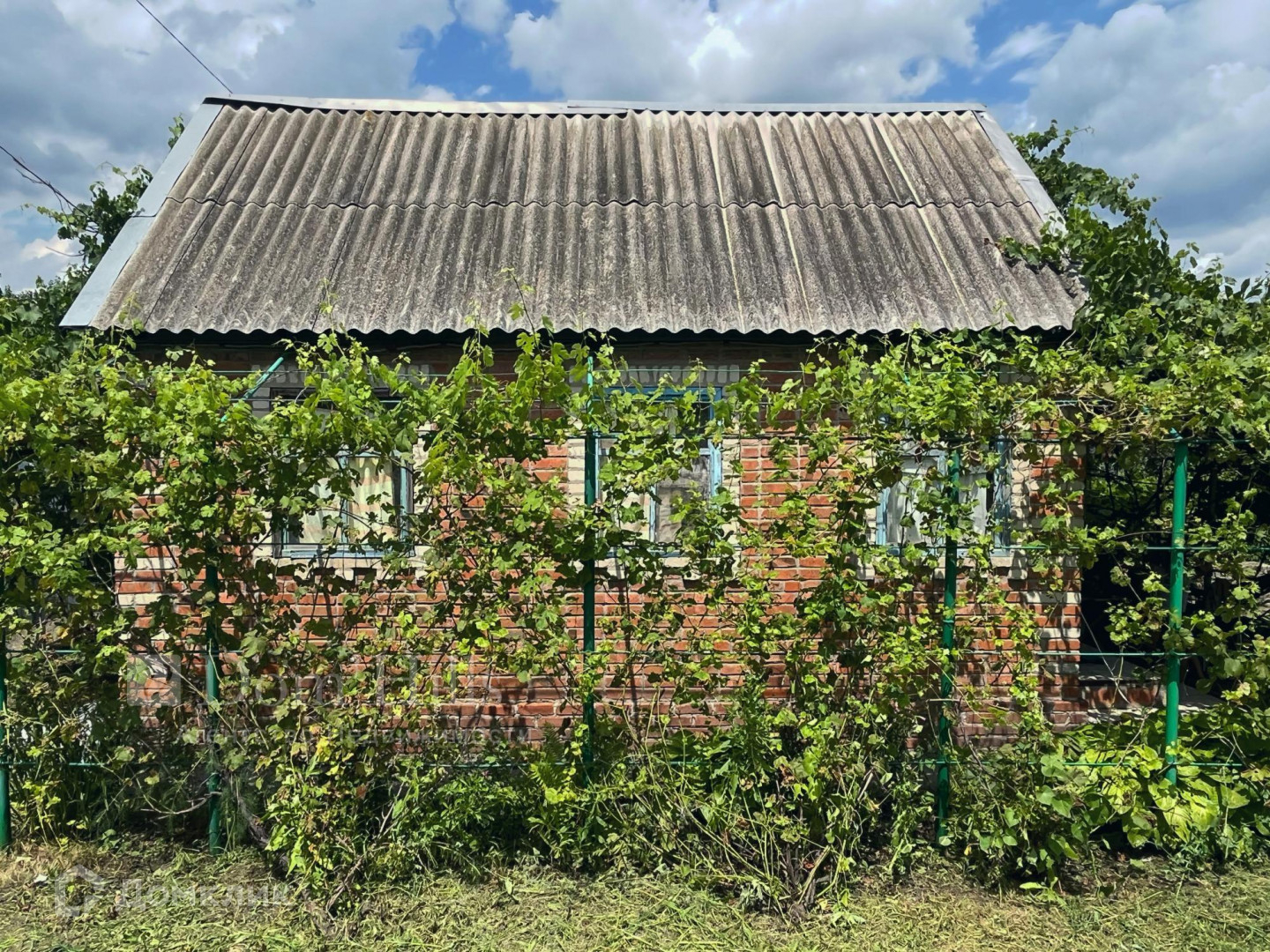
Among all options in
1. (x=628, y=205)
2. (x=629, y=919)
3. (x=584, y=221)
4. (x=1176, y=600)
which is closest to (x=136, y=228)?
(x=584, y=221)

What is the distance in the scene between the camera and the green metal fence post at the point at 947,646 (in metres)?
3.37

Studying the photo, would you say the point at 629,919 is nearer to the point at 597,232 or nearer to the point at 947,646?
the point at 947,646

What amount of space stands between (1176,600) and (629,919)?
2.77 m

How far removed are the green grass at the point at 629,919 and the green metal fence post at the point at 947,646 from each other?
29 cm

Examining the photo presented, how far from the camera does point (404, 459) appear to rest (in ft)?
10.9

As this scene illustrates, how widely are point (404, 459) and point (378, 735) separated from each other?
117cm

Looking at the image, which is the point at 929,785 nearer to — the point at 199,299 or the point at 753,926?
the point at 753,926

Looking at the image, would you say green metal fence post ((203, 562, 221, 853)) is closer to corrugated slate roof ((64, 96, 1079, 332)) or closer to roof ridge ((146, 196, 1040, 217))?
corrugated slate roof ((64, 96, 1079, 332))

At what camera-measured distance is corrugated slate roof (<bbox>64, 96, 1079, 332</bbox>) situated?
5.16 metres

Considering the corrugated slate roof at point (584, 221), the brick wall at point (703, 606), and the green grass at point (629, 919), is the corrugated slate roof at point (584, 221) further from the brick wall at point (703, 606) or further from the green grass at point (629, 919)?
the green grass at point (629, 919)

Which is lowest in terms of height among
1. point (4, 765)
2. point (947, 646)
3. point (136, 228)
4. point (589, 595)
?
point (4, 765)

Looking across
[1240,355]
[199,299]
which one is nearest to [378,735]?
[199,299]

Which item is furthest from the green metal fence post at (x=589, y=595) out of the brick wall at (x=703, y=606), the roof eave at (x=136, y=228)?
the roof eave at (x=136, y=228)

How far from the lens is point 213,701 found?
3352mm
